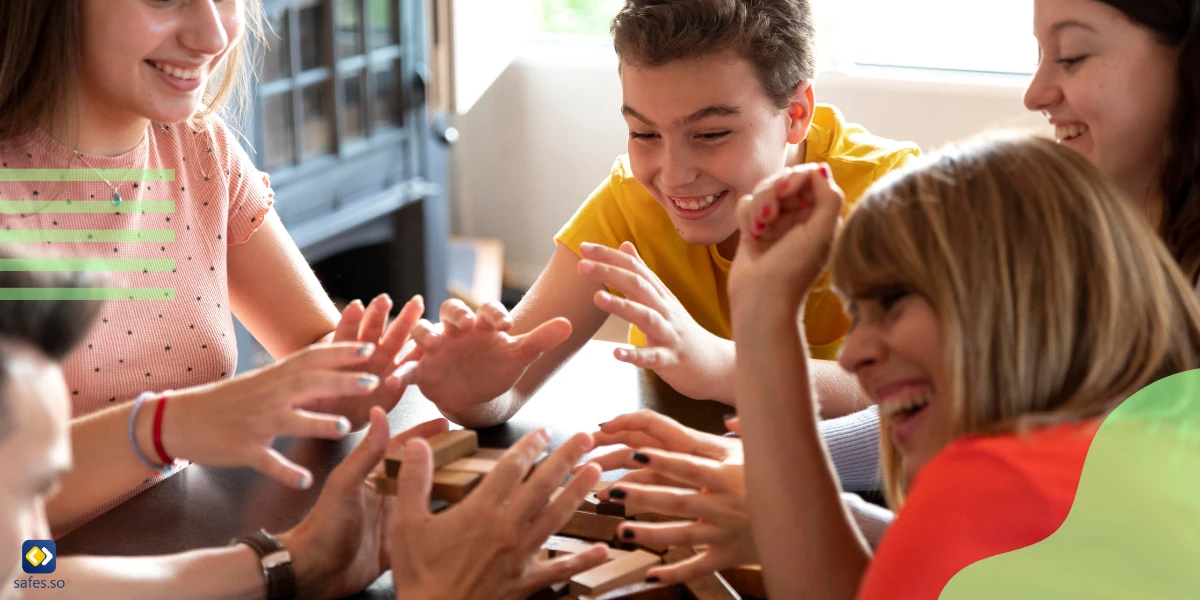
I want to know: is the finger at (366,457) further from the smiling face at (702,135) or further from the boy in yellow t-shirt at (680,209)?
the smiling face at (702,135)

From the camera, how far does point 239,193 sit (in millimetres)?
1566

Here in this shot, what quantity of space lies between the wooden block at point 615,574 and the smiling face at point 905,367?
0.79 feet

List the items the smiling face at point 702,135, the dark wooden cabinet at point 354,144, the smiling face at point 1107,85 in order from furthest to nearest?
the dark wooden cabinet at point 354,144 < the smiling face at point 702,135 < the smiling face at point 1107,85

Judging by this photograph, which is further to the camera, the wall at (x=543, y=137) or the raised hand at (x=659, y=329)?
the wall at (x=543, y=137)

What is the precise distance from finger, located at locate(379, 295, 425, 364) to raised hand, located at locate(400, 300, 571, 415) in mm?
30

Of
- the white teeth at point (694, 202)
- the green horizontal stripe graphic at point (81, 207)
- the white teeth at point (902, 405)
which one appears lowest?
the white teeth at point (902, 405)

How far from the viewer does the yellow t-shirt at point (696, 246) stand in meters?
1.62

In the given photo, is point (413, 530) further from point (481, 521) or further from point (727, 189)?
point (727, 189)

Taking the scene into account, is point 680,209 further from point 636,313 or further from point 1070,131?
point 1070,131

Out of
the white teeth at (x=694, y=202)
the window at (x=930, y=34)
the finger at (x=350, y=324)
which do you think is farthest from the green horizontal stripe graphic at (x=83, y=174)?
the window at (x=930, y=34)

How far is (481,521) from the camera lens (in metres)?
0.95

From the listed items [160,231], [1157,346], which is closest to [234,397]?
[160,231]

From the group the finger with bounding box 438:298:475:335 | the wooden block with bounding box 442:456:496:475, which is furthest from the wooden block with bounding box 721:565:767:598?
the finger with bounding box 438:298:475:335

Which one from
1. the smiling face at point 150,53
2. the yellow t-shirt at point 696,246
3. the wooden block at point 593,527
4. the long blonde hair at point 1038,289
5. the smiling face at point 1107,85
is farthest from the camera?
the yellow t-shirt at point 696,246
